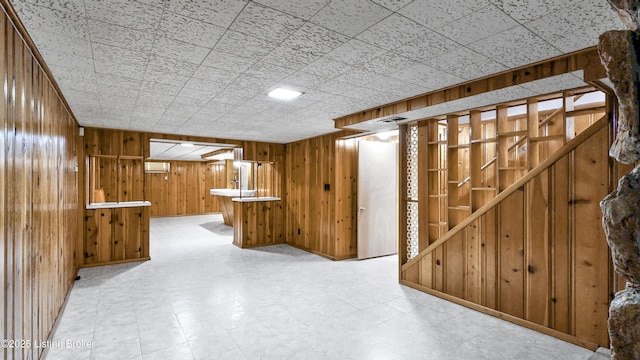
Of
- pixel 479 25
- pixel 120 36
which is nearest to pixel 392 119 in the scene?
pixel 479 25

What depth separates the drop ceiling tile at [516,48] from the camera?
1.86m

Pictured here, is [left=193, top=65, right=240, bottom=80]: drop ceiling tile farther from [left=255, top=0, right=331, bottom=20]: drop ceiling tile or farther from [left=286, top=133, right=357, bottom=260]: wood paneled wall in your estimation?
[left=286, top=133, right=357, bottom=260]: wood paneled wall

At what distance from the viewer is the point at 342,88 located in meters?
2.92

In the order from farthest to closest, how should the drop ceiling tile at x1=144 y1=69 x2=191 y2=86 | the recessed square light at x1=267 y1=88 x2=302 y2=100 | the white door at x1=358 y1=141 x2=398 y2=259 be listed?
the white door at x1=358 y1=141 x2=398 y2=259
the recessed square light at x1=267 y1=88 x2=302 y2=100
the drop ceiling tile at x1=144 y1=69 x2=191 y2=86

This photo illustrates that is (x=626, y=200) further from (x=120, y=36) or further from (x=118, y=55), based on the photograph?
(x=118, y=55)

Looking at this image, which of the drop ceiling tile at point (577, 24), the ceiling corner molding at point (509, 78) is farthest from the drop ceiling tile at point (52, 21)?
the ceiling corner molding at point (509, 78)

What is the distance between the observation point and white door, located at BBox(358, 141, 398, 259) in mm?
5324

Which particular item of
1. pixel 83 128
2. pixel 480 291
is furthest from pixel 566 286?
pixel 83 128

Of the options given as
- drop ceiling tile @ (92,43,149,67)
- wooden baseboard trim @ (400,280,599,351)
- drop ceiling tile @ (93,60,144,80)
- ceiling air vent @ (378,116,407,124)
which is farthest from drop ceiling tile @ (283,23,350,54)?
wooden baseboard trim @ (400,280,599,351)

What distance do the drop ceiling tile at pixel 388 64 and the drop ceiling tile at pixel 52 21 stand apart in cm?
183

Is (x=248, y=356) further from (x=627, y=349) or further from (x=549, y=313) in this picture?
(x=549, y=313)

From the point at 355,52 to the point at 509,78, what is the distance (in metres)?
1.37

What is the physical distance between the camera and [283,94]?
311 cm

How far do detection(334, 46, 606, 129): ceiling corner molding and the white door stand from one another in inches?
67.2
